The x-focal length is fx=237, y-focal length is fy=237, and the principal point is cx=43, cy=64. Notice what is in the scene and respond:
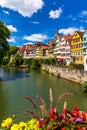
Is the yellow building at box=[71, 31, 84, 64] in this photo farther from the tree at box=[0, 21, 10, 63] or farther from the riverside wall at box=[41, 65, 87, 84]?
the tree at box=[0, 21, 10, 63]

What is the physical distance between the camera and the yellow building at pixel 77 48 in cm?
5497

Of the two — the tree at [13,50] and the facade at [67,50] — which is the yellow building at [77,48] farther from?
the tree at [13,50]

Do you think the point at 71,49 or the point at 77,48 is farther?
the point at 71,49

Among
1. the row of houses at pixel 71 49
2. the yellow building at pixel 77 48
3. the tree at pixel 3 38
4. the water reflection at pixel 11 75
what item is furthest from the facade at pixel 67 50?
the tree at pixel 3 38

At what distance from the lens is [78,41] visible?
183ft

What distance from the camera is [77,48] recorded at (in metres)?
56.7

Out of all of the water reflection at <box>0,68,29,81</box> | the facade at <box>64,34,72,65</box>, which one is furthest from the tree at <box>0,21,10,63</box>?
the facade at <box>64,34,72,65</box>

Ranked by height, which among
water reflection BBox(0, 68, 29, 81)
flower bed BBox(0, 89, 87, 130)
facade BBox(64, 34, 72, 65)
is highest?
facade BBox(64, 34, 72, 65)

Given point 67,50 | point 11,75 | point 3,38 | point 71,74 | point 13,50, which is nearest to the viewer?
point 71,74

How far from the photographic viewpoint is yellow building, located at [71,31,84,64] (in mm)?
54969

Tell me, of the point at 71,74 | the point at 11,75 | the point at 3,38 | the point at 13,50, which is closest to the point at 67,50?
the point at 11,75

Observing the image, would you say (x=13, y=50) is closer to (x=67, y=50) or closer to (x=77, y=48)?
(x=67, y=50)

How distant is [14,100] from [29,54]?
9214cm

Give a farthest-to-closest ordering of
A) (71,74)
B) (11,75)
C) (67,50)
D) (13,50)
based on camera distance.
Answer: (13,50) → (67,50) → (11,75) → (71,74)
